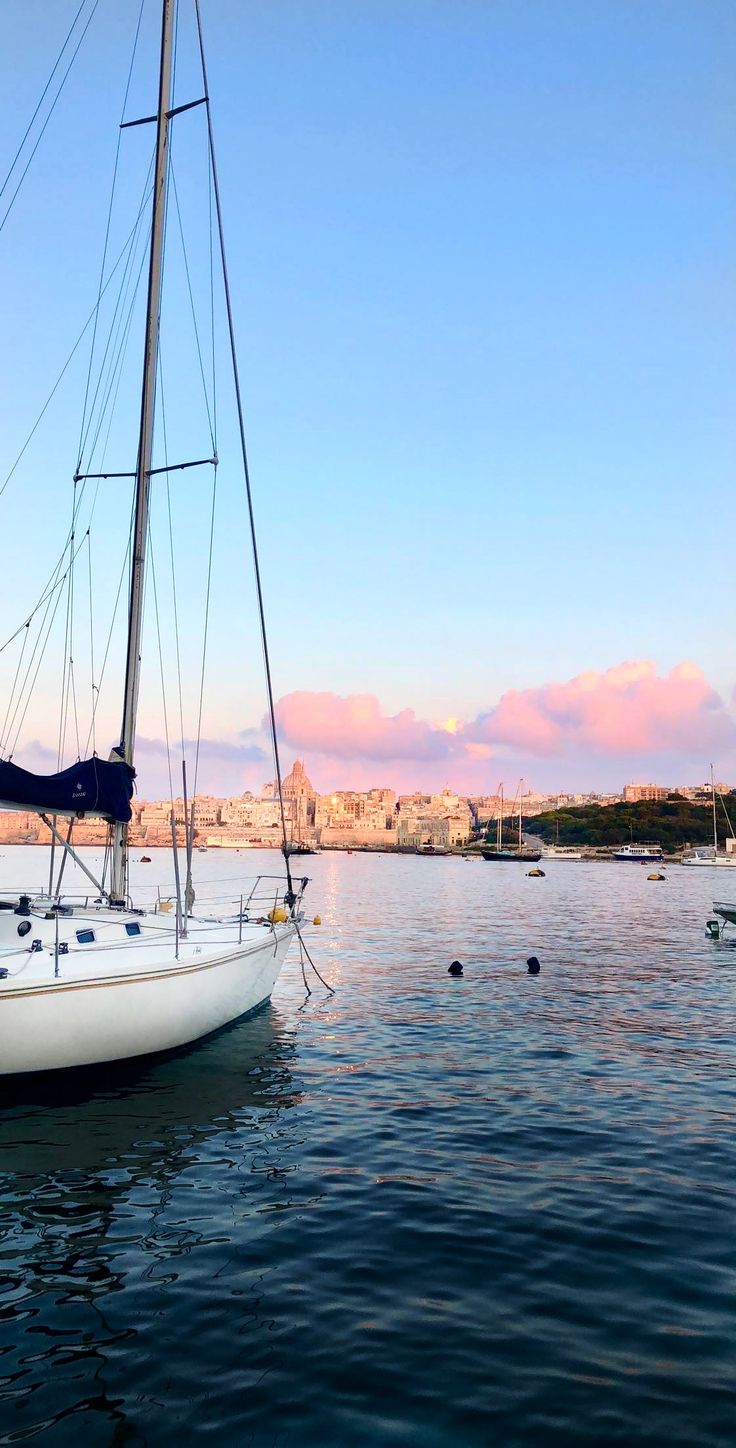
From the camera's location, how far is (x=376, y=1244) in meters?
8.67

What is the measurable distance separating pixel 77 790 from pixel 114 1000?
13.2ft

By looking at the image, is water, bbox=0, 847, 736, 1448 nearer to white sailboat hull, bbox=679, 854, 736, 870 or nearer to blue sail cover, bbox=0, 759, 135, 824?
blue sail cover, bbox=0, 759, 135, 824

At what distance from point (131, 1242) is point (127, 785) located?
30.4ft

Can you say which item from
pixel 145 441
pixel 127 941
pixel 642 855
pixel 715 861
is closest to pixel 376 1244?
pixel 127 941

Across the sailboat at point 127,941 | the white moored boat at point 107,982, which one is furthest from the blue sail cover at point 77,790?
the white moored boat at point 107,982

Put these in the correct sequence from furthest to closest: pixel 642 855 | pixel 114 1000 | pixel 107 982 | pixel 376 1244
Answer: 1. pixel 642 855
2. pixel 114 1000
3. pixel 107 982
4. pixel 376 1244

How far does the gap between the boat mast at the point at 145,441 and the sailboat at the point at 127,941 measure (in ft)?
0.07

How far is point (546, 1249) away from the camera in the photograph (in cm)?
859

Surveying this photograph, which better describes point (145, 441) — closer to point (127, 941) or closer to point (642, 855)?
point (127, 941)

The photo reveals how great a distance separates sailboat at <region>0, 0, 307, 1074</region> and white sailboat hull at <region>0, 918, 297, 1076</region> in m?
0.02

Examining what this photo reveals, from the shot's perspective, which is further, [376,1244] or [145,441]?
[145,441]

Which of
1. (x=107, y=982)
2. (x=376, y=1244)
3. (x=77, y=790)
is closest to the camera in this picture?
(x=376, y=1244)

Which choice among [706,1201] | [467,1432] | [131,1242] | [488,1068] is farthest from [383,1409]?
[488,1068]

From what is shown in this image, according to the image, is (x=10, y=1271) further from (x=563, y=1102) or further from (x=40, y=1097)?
(x=563, y=1102)
